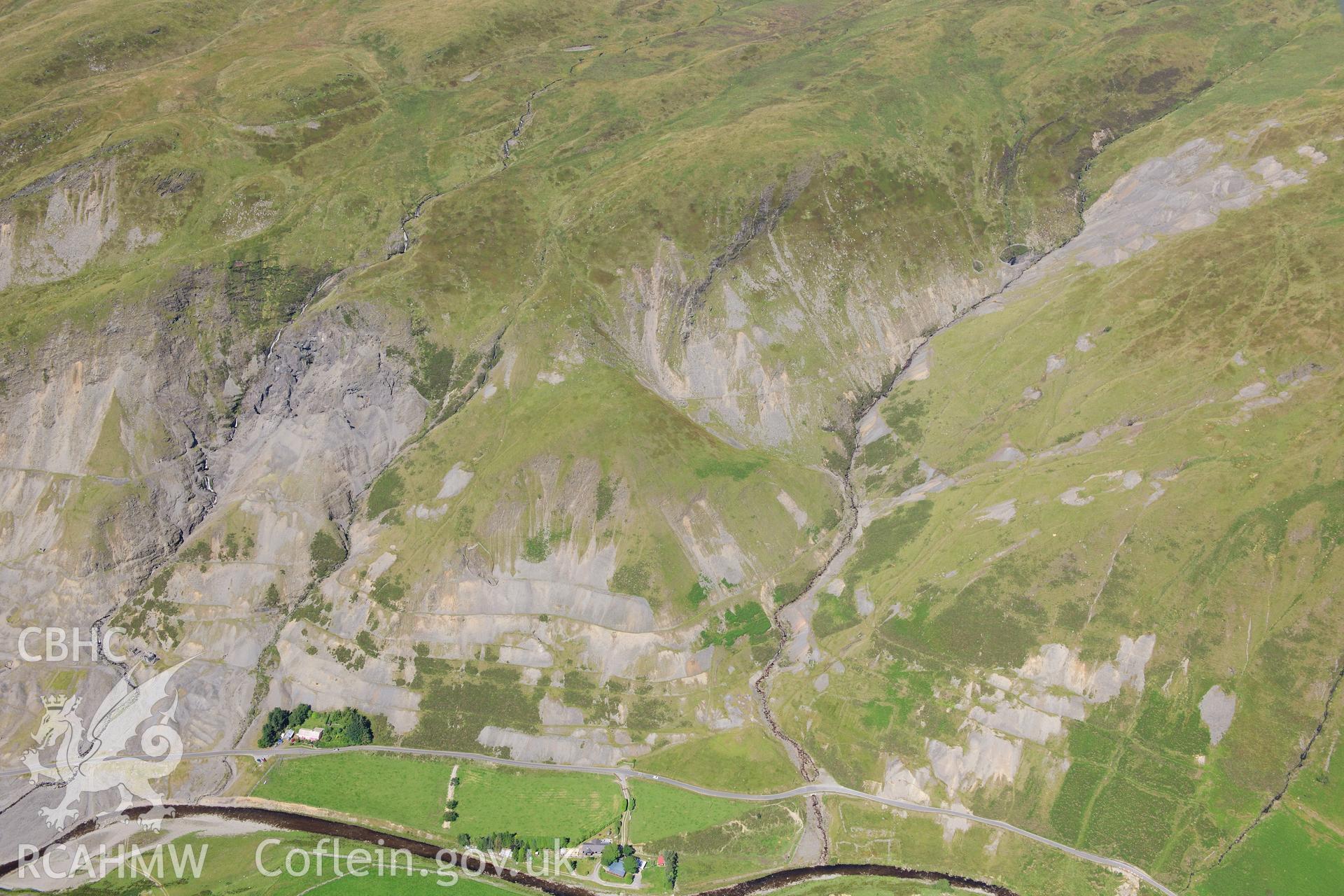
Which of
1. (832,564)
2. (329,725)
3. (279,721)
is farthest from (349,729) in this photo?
(832,564)

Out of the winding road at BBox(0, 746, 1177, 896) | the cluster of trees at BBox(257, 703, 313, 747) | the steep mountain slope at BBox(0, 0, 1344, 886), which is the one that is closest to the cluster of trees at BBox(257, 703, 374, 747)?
the cluster of trees at BBox(257, 703, 313, 747)

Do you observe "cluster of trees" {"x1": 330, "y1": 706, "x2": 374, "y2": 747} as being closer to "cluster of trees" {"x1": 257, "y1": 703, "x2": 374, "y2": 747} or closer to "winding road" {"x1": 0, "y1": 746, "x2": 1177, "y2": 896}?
"cluster of trees" {"x1": 257, "y1": 703, "x2": 374, "y2": 747}

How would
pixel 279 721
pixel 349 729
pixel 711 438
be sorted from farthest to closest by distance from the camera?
1. pixel 711 438
2. pixel 279 721
3. pixel 349 729

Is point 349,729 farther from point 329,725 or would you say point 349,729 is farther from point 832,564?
point 832,564

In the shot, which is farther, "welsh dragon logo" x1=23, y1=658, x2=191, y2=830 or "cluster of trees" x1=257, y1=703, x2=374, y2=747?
"cluster of trees" x1=257, y1=703, x2=374, y2=747

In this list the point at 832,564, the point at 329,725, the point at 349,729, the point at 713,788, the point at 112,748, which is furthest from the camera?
the point at 832,564

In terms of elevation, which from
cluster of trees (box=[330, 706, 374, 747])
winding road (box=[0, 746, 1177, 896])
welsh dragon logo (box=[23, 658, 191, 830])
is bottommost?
winding road (box=[0, 746, 1177, 896])
